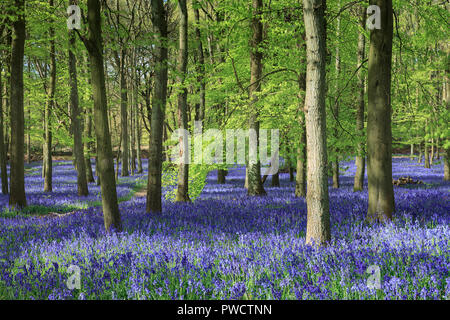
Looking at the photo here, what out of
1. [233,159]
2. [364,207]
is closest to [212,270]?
[364,207]

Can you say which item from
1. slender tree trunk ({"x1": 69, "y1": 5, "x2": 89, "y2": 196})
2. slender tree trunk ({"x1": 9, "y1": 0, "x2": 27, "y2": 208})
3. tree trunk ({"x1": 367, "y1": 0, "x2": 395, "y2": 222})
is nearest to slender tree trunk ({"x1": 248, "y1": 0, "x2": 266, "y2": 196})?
tree trunk ({"x1": 367, "y1": 0, "x2": 395, "y2": 222})

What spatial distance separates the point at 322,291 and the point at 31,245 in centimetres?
422

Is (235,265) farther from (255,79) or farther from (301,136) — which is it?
(255,79)

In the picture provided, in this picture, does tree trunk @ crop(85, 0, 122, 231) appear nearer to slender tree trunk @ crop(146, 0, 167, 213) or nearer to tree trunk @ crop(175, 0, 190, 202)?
slender tree trunk @ crop(146, 0, 167, 213)

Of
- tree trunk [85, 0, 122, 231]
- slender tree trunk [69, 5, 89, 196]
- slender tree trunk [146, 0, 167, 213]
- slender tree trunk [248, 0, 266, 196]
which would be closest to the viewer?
tree trunk [85, 0, 122, 231]

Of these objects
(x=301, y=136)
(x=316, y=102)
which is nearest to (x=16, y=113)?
(x=301, y=136)

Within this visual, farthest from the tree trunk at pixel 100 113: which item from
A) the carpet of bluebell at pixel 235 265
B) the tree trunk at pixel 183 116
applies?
the tree trunk at pixel 183 116

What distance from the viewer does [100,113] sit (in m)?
5.32

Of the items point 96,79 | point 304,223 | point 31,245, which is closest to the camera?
point 31,245

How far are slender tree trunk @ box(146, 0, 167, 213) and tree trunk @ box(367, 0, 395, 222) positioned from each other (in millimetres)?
4350

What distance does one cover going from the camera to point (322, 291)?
271 centimetres

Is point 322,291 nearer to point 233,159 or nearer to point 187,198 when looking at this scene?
point 187,198

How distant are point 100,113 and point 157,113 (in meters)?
2.34

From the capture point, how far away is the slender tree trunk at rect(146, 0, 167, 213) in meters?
7.47
